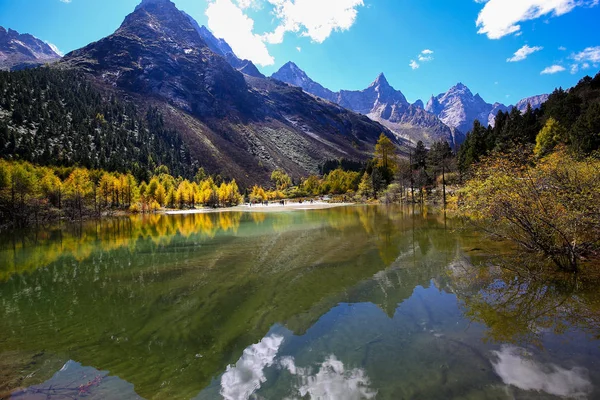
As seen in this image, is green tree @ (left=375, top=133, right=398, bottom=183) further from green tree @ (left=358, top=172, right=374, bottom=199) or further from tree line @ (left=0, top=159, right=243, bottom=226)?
tree line @ (left=0, top=159, right=243, bottom=226)

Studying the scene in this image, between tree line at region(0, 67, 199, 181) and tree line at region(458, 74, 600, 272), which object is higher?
tree line at region(0, 67, 199, 181)

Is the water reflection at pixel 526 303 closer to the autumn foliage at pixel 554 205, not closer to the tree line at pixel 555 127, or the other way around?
the autumn foliage at pixel 554 205

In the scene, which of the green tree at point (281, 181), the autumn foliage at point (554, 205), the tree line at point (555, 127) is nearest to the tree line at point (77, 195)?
the green tree at point (281, 181)

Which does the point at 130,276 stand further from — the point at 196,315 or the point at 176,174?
the point at 176,174

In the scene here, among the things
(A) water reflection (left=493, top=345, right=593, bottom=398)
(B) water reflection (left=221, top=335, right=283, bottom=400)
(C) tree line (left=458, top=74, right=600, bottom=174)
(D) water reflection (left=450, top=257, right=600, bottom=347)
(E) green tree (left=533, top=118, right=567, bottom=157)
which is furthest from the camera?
(E) green tree (left=533, top=118, right=567, bottom=157)

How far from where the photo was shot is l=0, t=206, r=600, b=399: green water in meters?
7.41

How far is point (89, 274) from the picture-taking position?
20047mm

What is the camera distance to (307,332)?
1052 centimetres

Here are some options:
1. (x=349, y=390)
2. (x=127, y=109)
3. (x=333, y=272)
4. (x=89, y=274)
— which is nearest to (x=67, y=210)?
(x=89, y=274)

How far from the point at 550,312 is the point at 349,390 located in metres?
8.11

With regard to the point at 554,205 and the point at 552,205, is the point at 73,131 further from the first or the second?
the point at 554,205

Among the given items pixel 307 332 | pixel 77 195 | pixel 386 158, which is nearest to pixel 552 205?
pixel 307 332

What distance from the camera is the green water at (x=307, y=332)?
7410 mm

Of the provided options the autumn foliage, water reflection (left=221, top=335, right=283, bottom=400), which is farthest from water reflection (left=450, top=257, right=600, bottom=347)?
water reflection (left=221, top=335, right=283, bottom=400)
